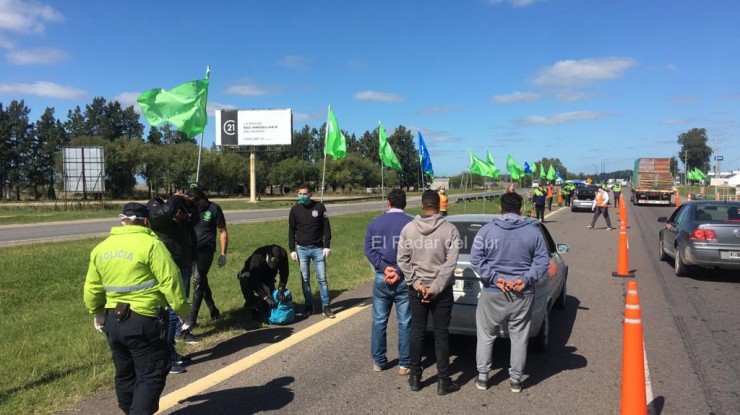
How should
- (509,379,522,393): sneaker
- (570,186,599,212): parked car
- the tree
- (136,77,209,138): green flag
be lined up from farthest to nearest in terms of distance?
the tree
(570,186,599,212): parked car
(136,77,209,138): green flag
(509,379,522,393): sneaker

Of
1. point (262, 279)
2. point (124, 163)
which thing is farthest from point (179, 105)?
point (124, 163)

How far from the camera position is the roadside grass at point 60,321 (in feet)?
14.7

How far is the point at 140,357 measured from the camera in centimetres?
Result: 341

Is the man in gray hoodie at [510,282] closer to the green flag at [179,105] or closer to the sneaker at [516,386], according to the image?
the sneaker at [516,386]

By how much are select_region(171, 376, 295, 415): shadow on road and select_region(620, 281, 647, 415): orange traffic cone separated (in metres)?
2.65

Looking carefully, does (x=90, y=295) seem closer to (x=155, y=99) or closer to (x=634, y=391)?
(x=634, y=391)

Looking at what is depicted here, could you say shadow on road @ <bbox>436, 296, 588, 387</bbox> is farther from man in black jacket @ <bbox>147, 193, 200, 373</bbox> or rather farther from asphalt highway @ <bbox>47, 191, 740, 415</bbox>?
man in black jacket @ <bbox>147, 193, 200, 373</bbox>

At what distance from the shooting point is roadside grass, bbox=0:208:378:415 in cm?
447

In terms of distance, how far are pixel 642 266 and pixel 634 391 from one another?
9.19m

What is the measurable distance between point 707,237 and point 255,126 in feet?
161

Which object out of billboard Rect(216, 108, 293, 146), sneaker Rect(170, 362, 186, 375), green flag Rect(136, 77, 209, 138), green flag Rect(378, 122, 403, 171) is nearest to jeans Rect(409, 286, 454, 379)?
sneaker Rect(170, 362, 186, 375)

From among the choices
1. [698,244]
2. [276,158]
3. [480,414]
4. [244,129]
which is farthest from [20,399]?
[276,158]

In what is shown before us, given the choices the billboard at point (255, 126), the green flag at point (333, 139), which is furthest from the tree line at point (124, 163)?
the green flag at point (333, 139)

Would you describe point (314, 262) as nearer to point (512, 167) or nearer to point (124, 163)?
point (512, 167)
